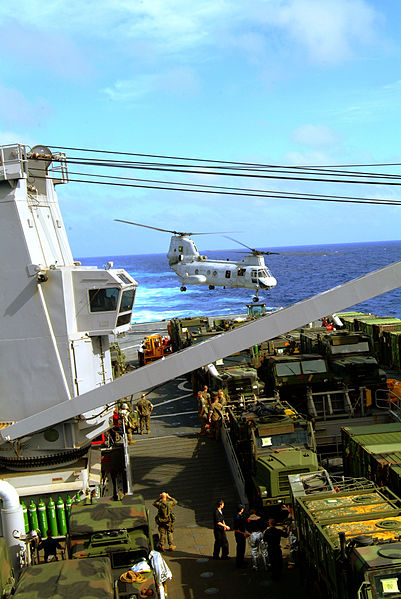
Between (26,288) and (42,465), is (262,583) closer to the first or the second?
(42,465)

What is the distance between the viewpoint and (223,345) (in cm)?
1307

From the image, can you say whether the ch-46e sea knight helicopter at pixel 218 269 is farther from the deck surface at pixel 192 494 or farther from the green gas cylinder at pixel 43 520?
the green gas cylinder at pixel 43 520

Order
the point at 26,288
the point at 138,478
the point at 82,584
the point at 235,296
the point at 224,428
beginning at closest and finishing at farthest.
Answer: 1. the point at 82,584
2. the point at 26,288
3. the point at 138,478
4. the point at 224,428
5. the point at 235,296

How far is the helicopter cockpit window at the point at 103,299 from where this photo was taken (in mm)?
15258

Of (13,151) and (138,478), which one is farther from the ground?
(13,151)

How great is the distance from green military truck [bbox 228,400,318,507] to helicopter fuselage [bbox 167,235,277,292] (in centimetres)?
3874

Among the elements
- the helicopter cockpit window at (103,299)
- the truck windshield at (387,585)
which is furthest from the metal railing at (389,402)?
the truck windshield at (387,585)

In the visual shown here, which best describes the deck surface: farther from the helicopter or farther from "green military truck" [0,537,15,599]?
the helicopter

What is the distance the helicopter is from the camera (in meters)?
56.9

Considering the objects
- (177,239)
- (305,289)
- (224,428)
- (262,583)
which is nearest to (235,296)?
(305,289)

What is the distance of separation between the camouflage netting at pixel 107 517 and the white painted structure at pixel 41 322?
2.78 metres

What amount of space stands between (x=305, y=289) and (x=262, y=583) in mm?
105356

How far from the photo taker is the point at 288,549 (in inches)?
542

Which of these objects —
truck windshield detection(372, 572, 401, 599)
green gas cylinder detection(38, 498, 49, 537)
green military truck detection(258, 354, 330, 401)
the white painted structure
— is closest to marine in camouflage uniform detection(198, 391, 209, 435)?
green military truck detection(258, 354, 330, 401)
